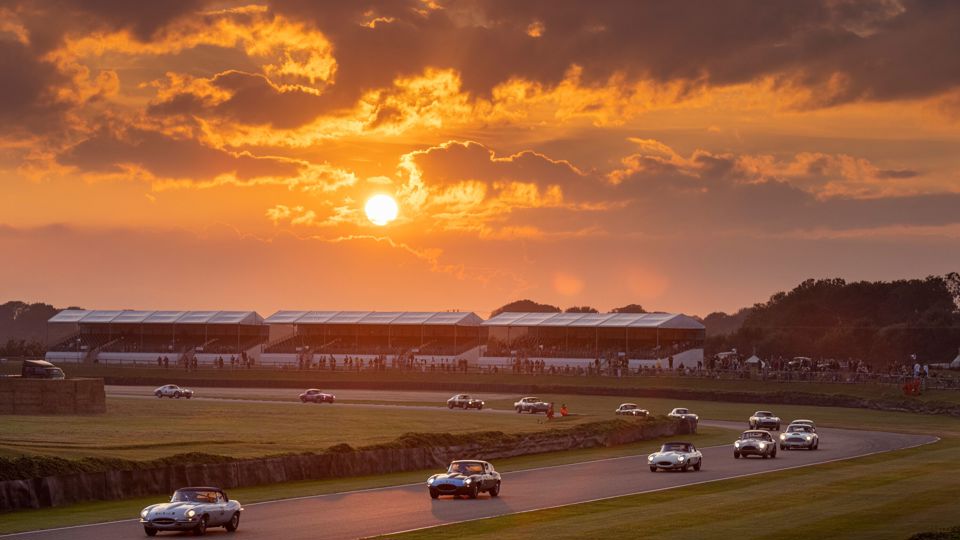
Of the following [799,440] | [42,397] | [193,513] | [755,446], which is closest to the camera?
[193,513]

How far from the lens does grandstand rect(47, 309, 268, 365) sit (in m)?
183

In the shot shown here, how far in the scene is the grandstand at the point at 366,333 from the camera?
6811 inches

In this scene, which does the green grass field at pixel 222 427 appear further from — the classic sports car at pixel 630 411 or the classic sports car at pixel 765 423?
the classic sports car at pixel 765 423

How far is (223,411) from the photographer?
299ft

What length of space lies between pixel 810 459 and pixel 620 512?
2595cm

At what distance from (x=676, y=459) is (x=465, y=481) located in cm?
1435

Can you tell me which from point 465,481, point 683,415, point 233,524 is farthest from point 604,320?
point 233,524

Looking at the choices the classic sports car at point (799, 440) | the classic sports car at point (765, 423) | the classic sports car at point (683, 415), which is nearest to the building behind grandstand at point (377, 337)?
the classic sports car at point (683, 415)

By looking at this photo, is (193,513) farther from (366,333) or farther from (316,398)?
(366,333)

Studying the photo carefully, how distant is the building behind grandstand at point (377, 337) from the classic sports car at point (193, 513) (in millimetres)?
111946

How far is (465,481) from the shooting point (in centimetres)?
4325

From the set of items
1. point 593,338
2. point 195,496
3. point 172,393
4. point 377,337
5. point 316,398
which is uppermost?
point 377,337

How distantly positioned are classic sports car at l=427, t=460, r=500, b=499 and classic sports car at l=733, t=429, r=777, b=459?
22.0 m

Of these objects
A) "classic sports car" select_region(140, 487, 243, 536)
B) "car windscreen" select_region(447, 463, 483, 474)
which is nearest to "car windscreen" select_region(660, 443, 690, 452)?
"car windscreen" select_region(447, 463, 483, 474)
